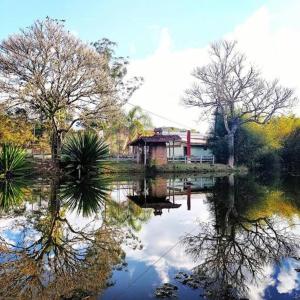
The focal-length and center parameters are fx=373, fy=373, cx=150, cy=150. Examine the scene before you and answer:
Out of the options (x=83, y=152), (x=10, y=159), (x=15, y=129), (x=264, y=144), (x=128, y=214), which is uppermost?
(x=15, y=129)

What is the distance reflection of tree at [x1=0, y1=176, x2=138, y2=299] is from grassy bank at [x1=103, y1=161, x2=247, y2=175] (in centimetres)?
2448

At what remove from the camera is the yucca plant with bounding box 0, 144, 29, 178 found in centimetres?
2309

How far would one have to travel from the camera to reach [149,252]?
23.3 ft

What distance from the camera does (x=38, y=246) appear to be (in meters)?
7.27

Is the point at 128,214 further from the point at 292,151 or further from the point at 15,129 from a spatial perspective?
the point at 292,151

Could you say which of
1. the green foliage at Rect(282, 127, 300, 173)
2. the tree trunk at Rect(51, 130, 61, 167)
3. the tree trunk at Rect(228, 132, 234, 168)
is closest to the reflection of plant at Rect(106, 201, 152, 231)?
the tree trunk at Rect(51, 130, 61, 167)

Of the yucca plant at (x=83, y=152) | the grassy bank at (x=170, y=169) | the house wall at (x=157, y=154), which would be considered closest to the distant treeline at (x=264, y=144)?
the grassy bank at (x=170, y=169)

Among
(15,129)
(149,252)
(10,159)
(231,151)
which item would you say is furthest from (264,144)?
(149,252)

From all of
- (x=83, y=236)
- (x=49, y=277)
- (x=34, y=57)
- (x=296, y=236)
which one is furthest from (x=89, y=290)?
(x=34, y=57)

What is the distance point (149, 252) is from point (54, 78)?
979 inches

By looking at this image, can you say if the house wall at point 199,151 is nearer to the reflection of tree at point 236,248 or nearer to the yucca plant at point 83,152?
the yucca plant at point 83,152

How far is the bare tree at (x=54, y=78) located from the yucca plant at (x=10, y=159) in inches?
196

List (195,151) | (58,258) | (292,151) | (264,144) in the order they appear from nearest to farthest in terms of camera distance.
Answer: (58,258) → (264,144) → (292,151) → (195,151)

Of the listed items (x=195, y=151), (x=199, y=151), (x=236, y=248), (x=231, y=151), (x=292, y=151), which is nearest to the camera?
(x=236, y=248)
